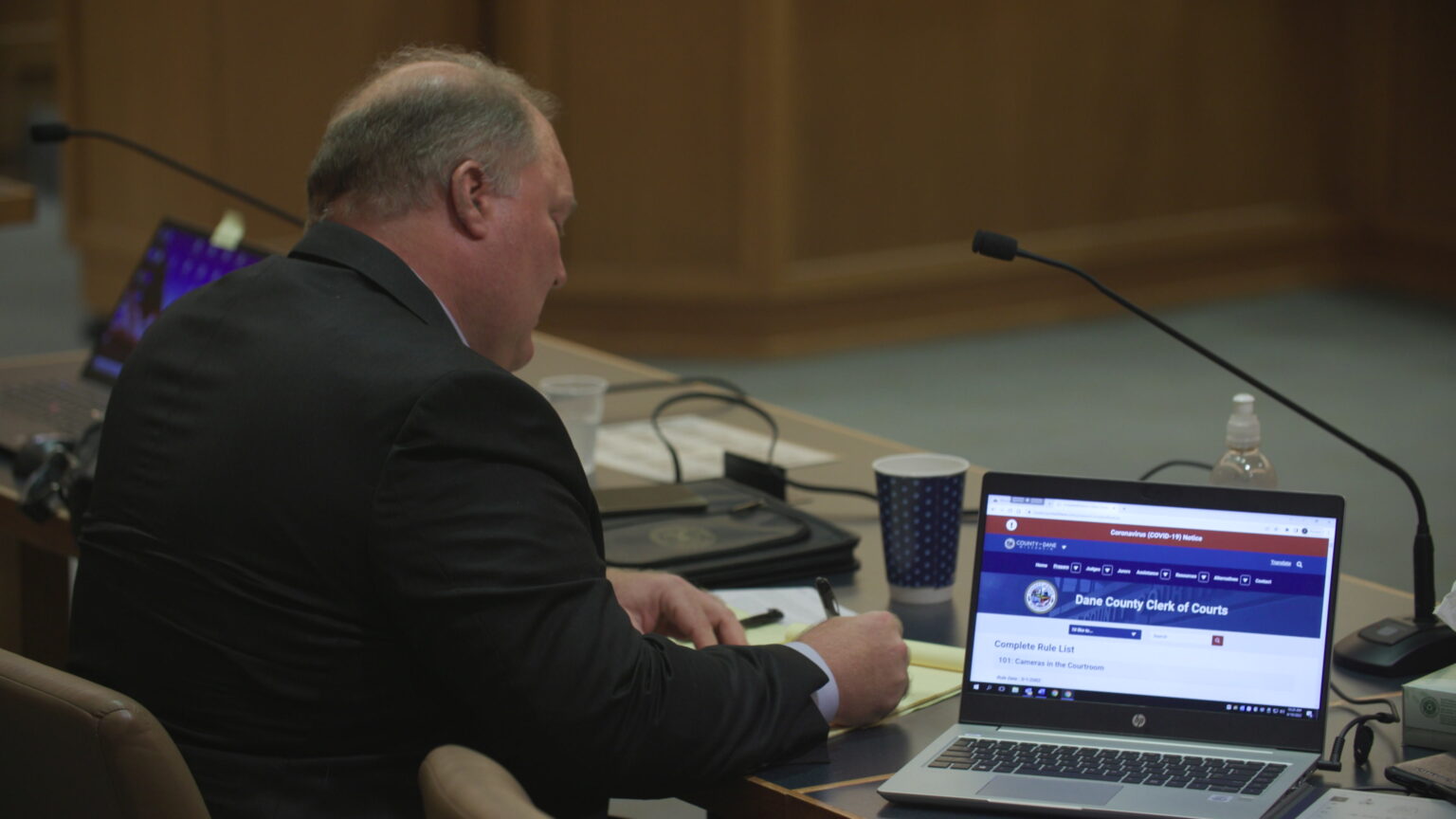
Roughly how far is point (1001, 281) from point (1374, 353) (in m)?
1.25

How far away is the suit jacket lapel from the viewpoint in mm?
1379

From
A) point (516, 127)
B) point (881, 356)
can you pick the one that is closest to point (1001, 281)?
point (881, 356)

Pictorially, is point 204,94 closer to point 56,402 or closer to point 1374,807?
point 56,402

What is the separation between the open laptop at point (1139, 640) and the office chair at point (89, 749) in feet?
1.69

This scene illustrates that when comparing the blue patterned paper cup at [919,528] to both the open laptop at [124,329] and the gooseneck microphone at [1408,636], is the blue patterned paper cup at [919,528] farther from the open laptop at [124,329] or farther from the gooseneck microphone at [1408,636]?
the open laptop at [124,329]

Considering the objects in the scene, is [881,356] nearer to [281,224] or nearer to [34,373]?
[281,224]

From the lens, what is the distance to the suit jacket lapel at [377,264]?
1.38 metres

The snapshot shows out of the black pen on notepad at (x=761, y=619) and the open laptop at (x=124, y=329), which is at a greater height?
the open laptop at (x=124, y=329)

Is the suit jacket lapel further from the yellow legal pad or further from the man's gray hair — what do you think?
the yellow legal pad

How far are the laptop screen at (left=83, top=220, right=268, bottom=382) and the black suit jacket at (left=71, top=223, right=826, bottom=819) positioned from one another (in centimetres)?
105

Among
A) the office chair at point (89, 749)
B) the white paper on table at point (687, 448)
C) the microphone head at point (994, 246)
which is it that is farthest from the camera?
the white paper on table at point (687, 448)

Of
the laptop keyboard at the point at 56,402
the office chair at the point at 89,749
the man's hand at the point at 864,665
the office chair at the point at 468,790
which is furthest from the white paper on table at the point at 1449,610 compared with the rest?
the laptop keyboard at the point at 56,402

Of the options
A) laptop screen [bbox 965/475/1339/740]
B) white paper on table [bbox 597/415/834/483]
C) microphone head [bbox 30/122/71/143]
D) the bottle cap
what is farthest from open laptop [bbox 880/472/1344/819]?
microphone head [bbox 30/122/71/143]

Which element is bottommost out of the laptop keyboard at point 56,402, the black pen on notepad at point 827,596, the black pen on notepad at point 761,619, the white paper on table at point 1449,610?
the black pen on notepad at point 761,619
